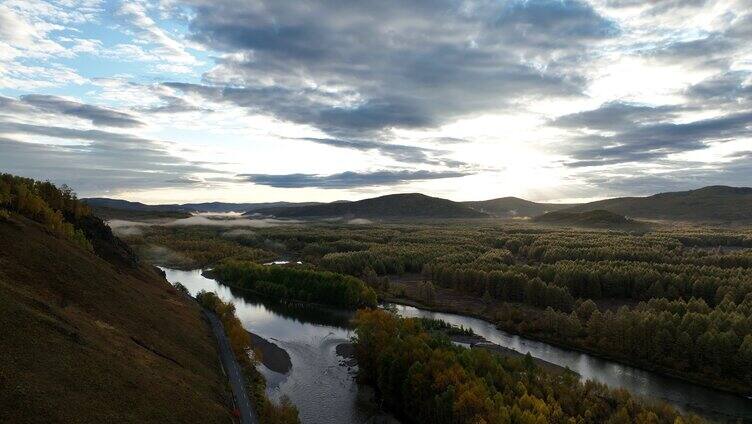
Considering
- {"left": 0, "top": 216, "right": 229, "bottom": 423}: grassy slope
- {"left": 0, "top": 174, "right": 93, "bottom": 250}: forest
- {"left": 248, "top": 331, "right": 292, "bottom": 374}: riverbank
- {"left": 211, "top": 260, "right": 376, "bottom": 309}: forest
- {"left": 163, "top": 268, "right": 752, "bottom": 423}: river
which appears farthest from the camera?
{"left": 211, "top": 260, "right": 376, "bottom": 309}: forest

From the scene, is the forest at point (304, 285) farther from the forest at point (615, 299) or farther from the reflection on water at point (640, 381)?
the reflection on water at point (640, 381)

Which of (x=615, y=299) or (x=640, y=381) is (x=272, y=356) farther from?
(x=615, y=299)

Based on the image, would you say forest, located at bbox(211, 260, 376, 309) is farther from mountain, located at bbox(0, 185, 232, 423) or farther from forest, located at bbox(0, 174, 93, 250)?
forest, located at bbox(0, 174, 93, 250)

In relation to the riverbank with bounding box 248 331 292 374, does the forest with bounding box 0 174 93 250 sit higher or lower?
higher

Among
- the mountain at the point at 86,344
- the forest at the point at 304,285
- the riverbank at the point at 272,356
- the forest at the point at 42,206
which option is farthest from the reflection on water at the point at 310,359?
the forest at the point at 42,206

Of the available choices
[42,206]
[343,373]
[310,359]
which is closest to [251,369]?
[343,373]

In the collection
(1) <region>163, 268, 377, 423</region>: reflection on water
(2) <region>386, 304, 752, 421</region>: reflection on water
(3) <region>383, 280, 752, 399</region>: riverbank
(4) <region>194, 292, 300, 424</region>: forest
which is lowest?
(1) <region>163, 268, 377, 423</region>: reflection on water

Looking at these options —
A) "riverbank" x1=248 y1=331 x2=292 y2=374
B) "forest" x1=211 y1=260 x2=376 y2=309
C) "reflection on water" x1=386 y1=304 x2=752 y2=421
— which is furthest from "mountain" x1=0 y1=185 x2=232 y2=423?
"reflection on water" x1=386 y1=304 x2=752 y2=421
